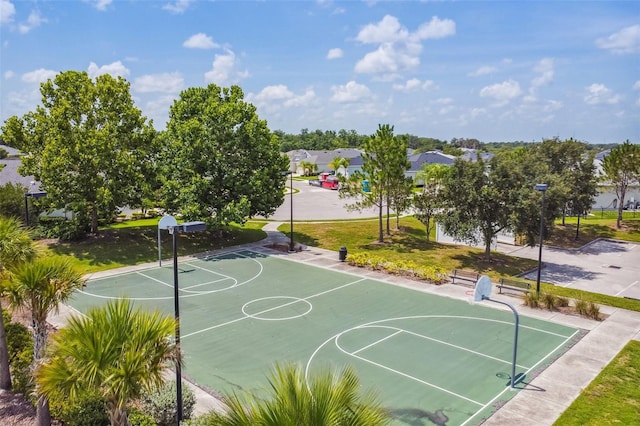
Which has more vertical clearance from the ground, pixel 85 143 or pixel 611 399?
pixel 85 143

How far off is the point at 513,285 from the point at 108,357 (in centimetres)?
2102

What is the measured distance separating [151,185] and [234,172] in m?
6.48

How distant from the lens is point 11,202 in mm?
35062

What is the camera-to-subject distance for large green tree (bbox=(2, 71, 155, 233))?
30.4m

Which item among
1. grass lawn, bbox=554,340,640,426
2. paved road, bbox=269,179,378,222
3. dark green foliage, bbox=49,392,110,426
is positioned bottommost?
grass lawn, bbox=554,340,640,426

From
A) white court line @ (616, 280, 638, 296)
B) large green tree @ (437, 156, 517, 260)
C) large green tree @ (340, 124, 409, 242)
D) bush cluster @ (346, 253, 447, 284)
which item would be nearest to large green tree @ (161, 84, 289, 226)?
large green tree @ (340, 124, 409, 242)

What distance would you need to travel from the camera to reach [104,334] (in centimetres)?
771

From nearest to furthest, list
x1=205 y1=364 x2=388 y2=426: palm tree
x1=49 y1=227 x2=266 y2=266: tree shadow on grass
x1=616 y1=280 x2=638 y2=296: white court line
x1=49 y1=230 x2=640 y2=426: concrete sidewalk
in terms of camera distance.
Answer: x1=205 y1=364 x2=388 y2=426: palm tree, x1=49 y1=230 x2=640 y2=426: concrete sidewalk, x1=616 y1=280 x2=638 y2=296: white court line, x1=49 y1=227 x2=266 y2=266: tree shadow on grass

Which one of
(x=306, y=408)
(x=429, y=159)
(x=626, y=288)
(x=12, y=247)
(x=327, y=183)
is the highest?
(x=429, y=159)

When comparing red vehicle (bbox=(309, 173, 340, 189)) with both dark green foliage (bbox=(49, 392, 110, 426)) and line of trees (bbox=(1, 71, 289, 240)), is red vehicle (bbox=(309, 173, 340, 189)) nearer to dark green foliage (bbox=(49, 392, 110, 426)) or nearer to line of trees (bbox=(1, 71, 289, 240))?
line of trees (bbox=(1, 71, 289, 240))

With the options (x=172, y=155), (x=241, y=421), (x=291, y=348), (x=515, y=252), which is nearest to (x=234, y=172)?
(x=172, y=155)

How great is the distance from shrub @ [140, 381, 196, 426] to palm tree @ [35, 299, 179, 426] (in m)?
3.86

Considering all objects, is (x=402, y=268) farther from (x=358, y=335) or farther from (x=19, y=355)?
(x=19, y=355)

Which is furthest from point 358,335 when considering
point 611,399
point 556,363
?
point 611,399
